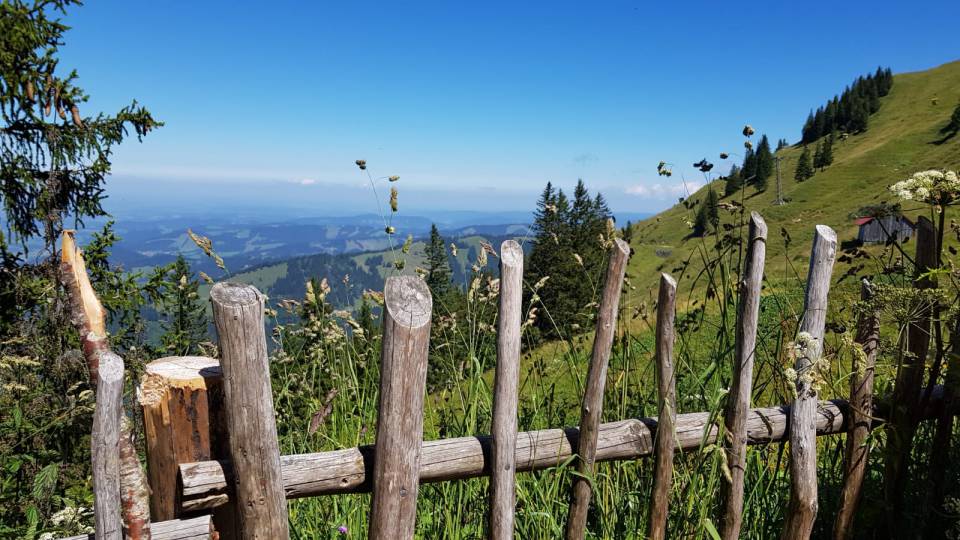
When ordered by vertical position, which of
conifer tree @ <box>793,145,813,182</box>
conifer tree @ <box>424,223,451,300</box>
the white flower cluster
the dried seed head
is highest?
conifer tree @ <box>793,145,813,182</box>

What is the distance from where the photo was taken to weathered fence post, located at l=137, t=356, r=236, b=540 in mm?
1768

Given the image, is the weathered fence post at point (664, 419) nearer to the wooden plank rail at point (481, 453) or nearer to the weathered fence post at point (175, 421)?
the wooden plank rail at point (481, 453)

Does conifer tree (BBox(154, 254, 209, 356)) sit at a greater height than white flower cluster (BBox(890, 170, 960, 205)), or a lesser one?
lesser

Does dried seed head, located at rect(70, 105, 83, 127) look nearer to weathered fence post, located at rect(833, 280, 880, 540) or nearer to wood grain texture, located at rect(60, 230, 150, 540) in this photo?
wood grain texture, located at rect(60, 230, 150, 540)

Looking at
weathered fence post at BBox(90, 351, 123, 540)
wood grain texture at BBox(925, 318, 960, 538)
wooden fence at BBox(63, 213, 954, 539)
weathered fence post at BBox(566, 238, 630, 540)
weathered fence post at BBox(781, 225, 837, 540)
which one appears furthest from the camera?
wood grain texture at BBox(925, 318, 960, 538)

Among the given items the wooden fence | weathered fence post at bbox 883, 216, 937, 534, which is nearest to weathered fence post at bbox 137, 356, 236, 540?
the wooden fence

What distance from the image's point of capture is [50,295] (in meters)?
5.87

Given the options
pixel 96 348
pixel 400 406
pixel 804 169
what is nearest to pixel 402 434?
pixel 400 406

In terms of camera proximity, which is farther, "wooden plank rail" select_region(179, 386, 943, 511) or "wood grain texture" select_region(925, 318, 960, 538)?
"wood grain texture" select_region(925, 318, 960, 538)

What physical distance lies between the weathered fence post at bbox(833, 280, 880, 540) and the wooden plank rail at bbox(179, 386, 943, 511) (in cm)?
11

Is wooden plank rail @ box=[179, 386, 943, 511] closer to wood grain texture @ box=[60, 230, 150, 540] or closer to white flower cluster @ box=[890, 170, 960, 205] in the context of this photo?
wood grain texture @ box=[60, 230, 150, 540]

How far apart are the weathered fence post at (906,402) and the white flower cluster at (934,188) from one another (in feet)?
1.17

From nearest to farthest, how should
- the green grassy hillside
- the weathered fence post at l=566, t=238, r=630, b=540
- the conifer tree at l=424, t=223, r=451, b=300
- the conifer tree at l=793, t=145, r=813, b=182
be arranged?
the weathered fence post at l=566, t=238, r=630, b=540 < the conifer tree at l=424, t=223, r=451, b=300 < the green grassy hillside < the conifer tree at l=793, t=145, r=813, b=182

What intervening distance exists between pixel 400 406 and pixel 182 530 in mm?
817
